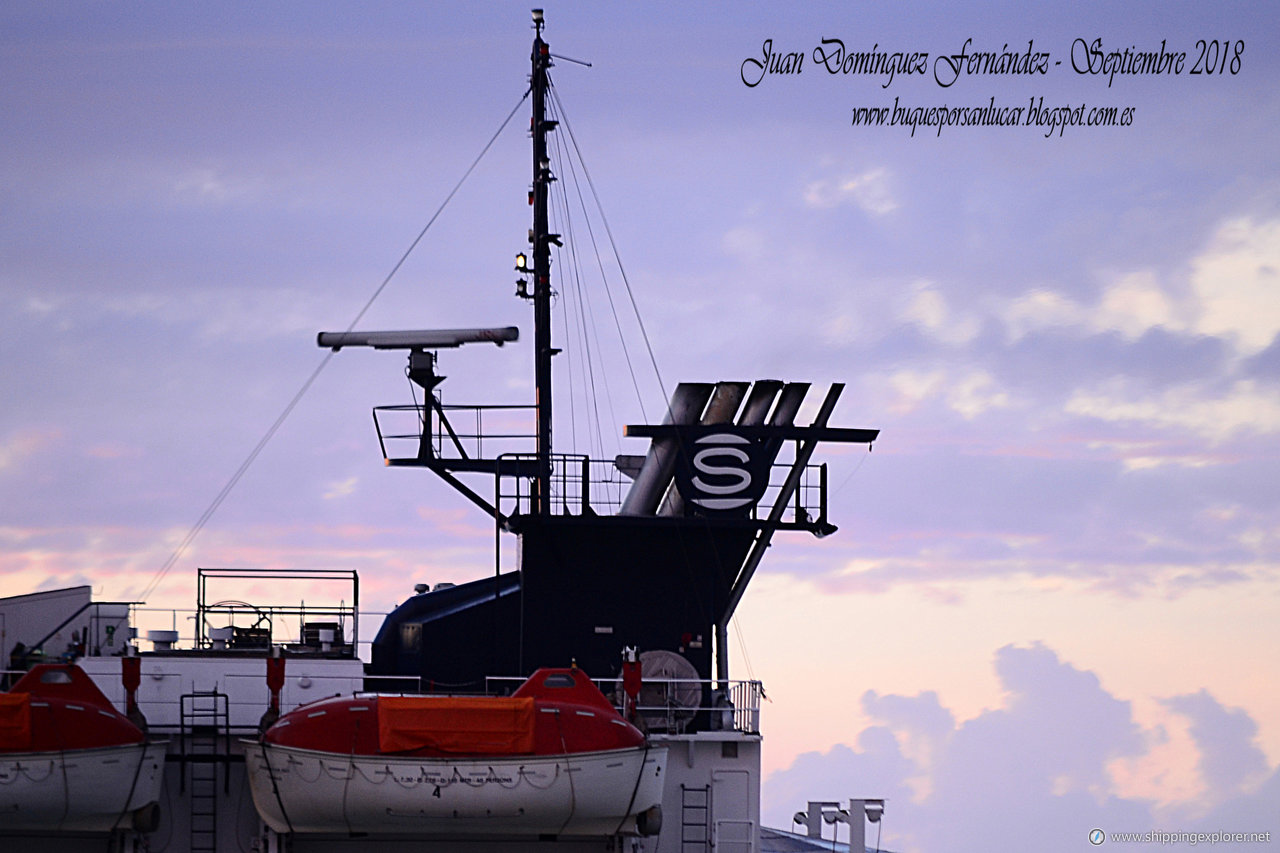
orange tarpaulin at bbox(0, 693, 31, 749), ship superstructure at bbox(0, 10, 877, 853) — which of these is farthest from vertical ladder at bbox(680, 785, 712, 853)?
orange tarpaulin at bbox(0, 693, 31, 749)

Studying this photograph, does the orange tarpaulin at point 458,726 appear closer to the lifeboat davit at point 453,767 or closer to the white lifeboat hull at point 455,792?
the lifeboat davit at point 453,767

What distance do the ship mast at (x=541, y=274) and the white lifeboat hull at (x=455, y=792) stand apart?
7.49 metres

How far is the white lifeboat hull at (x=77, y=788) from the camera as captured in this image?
1068 inches

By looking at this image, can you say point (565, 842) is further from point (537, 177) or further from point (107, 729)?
point (537, 177)

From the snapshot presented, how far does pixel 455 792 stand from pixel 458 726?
0.89 meters

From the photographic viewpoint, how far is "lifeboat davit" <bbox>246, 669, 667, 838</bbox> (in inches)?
1043

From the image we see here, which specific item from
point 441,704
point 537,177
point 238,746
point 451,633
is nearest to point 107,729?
point 238,746

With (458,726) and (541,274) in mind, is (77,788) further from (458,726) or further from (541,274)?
(541,274)

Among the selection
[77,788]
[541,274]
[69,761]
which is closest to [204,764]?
[77,788]

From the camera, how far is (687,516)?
33.4 m

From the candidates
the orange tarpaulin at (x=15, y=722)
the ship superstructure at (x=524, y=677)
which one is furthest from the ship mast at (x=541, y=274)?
the orange tarpaulin at (x=15, y=722)

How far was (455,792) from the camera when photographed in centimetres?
2645

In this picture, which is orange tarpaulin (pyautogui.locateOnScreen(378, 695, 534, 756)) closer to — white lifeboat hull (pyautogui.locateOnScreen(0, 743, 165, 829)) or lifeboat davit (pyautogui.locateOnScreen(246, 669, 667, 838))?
lifeboat davit (pyautogui.locateOnScreen(246, 669, 667, 838))

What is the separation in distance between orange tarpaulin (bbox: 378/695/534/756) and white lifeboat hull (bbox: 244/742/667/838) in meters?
0.18
